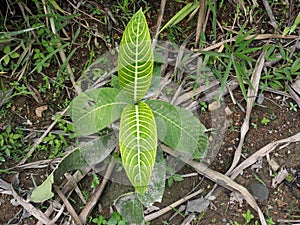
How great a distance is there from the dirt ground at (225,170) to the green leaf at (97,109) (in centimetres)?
34

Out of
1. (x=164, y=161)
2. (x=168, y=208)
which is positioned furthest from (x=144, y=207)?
(x=164, y=161)

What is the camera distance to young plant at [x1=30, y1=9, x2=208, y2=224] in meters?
1.49

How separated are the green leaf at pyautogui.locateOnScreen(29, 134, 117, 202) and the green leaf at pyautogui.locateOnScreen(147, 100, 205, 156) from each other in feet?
0.86

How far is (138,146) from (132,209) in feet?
1.36

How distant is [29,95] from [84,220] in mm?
615

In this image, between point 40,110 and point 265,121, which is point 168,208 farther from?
point 40,110

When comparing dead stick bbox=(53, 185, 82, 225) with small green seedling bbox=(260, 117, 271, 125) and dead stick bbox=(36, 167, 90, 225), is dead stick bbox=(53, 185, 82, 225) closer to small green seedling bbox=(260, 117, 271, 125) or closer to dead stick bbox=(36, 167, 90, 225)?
dead stick bbox=(36, 167, 90, 225)

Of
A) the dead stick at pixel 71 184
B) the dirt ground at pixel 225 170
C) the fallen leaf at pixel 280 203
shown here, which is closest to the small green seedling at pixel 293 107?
A: the dirt ground at pixel 225 170

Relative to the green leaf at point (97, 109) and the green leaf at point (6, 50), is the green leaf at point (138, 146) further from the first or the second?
the green leaf at point (6, 50)

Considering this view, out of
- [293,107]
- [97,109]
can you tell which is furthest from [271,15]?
[97,109]

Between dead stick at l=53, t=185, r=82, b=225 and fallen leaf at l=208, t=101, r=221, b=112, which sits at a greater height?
fallen leaf at l=208, t=101, r=221, b=112

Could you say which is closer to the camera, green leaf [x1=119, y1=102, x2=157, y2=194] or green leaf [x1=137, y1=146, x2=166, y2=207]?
green leaf [x1=119, y1=102, x2=157, y2=194]

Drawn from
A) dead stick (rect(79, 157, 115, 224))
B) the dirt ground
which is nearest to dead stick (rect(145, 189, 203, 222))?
Answer: the dirt ground

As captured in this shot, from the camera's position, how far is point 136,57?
1473 millimetres
